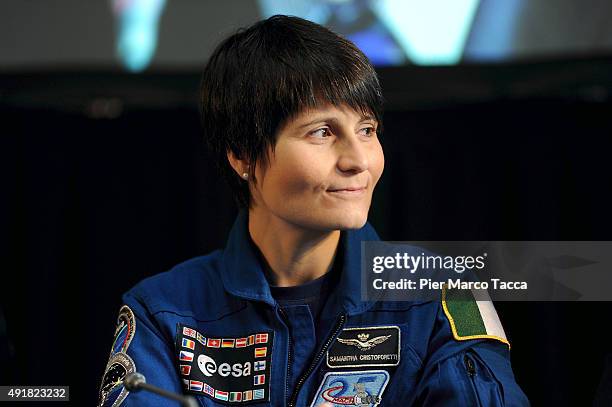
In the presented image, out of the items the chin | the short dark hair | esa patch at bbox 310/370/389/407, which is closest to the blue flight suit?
esa patch at bbox 310/370/389/407

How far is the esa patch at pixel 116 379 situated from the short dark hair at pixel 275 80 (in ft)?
1.19

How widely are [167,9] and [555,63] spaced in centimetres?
118

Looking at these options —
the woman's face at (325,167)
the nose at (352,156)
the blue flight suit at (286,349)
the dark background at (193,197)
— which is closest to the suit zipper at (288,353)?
the blue flight suit at (286,349)

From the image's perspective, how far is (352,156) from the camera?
4.75 ft

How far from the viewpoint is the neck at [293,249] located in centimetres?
155

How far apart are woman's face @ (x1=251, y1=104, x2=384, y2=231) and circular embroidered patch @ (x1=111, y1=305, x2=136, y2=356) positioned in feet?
1.05

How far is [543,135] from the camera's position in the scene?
2.31m

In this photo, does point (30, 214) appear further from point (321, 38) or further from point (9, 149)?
point (321, 38)

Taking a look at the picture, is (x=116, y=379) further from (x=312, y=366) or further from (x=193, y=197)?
(x=193, y=197)

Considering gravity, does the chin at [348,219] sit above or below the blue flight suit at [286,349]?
above

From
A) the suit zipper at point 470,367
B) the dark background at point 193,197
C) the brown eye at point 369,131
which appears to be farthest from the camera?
the dark background at point 193,197

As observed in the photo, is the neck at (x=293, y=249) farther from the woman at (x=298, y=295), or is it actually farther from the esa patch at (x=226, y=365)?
the esa patch at (x=226, y=365)

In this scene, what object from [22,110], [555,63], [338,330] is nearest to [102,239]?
[22,110]

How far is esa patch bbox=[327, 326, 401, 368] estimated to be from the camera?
1488 millimetres
